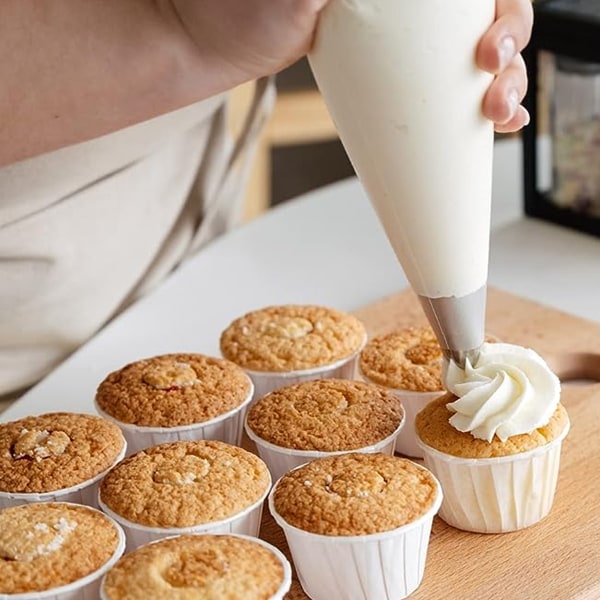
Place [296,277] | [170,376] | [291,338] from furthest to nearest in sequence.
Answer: [296,277] → [291,338] → [170,376]

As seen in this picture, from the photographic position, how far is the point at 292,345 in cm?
164

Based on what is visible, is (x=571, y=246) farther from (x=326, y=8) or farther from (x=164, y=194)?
(x=326, y=8)

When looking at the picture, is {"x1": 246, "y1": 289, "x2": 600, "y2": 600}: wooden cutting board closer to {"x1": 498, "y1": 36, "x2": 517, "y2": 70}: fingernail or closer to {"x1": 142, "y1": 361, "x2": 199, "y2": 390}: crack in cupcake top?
{"x1": 142, "y1": 361, "x2": 199, "y2": 390}: crack in cupcake top

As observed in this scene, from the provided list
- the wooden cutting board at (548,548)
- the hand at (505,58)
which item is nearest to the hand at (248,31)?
the hand at (505,58)

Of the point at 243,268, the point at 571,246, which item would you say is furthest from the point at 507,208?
the point at 243,268

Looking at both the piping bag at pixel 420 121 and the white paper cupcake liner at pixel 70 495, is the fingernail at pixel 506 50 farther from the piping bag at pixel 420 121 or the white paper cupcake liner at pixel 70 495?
the white paper cupcake liner at pixel 70 495

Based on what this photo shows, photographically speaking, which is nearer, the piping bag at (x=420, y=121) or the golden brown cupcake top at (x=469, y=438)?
the piping bag at (x=420, y=121)

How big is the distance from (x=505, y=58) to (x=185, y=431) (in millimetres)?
628

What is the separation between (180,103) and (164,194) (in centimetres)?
58

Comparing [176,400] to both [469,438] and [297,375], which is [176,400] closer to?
[297,375]

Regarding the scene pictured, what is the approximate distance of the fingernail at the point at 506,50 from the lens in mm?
1106

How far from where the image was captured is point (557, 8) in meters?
2.10

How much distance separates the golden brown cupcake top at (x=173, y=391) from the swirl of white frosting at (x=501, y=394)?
0.96 feet

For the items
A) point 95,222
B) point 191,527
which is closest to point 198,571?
point 191,527
